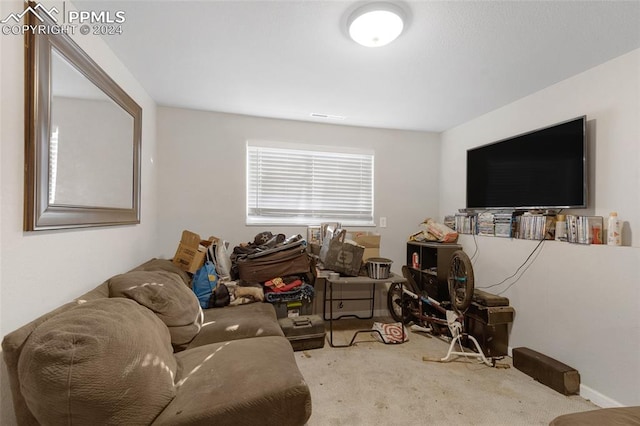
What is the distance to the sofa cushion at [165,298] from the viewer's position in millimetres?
1661

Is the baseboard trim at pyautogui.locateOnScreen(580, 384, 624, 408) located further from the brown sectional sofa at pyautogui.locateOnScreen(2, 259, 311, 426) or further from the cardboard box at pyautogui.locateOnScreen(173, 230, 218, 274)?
the cardboard box at pyautogui.locateOnScreen(173, 230, 218, 274)

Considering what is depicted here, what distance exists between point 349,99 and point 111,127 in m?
2.01

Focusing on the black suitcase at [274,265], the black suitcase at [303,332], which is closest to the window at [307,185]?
the black suitcase at [274,265]

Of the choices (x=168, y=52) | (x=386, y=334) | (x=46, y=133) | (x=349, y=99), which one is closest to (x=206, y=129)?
(x=168, y=52)

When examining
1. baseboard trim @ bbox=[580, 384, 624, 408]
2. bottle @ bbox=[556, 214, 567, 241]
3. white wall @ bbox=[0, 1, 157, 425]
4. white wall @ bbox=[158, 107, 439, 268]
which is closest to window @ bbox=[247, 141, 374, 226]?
white wall @ bbox=[158, 107, 439, 268]

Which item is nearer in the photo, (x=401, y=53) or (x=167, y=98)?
(x=401, y=53)

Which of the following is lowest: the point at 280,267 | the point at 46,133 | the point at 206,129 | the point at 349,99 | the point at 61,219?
the point at 280,267

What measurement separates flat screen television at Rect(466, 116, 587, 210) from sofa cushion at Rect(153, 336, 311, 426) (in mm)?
2448

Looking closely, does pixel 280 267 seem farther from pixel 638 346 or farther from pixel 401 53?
pixel 638 346

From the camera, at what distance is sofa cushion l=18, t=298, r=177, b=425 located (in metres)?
0.92

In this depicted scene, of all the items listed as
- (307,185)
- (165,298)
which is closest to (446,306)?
(307,185)

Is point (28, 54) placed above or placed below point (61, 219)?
above

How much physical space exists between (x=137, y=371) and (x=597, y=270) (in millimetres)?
2822

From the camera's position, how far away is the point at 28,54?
121 centimetres
